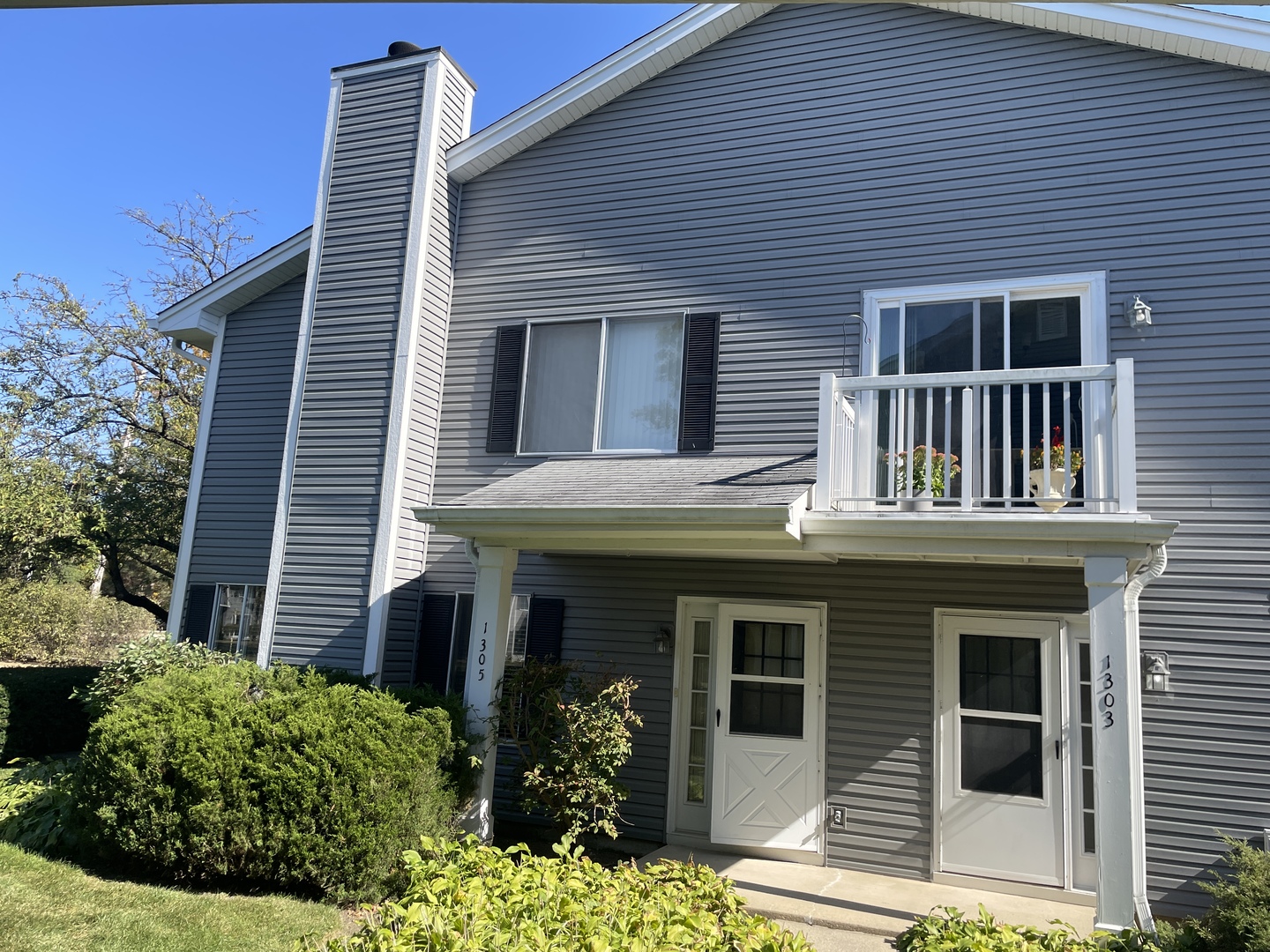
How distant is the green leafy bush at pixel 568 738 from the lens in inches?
275

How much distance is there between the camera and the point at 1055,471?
6.39 metres

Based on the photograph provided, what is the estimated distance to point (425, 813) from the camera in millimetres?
6379

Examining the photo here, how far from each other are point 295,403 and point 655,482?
13.4ft

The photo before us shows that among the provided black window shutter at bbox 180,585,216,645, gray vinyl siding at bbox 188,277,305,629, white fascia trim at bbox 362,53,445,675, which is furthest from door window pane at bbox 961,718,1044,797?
black window shutter at bbox 180,585,216,645

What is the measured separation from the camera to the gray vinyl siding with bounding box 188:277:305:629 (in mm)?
9969

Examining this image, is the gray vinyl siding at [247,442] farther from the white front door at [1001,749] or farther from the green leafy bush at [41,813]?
the white front door at [1001,749]

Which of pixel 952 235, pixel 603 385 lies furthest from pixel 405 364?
pixel 952 235

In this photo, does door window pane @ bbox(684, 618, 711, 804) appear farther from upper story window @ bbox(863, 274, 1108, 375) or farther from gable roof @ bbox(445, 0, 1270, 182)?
gable roof @ bbox(445, 0, 1270, 182)

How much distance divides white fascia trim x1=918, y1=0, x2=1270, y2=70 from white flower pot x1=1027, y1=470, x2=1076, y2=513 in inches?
134

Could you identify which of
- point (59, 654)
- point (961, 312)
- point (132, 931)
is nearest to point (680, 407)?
point (961, 312)

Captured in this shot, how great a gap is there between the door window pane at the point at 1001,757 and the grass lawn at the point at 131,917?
4.73 meters

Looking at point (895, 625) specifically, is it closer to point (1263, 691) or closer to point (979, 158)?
point (1263, 691)

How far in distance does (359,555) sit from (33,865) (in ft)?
11.4

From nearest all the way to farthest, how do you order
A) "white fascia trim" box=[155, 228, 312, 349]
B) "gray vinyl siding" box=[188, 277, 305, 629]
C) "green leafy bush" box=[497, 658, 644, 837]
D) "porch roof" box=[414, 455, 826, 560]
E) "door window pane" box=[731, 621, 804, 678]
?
"porch roof" box=[414, 455, 826, 560], "green leafy bush" box=[497, 658, 644, 837], "door window pane" box=[731, 621, 804, 678], "gray vinyl siding" box=[188, 277, 305, 629], "white fascia trim" box=[155, 228, 312, 349]
